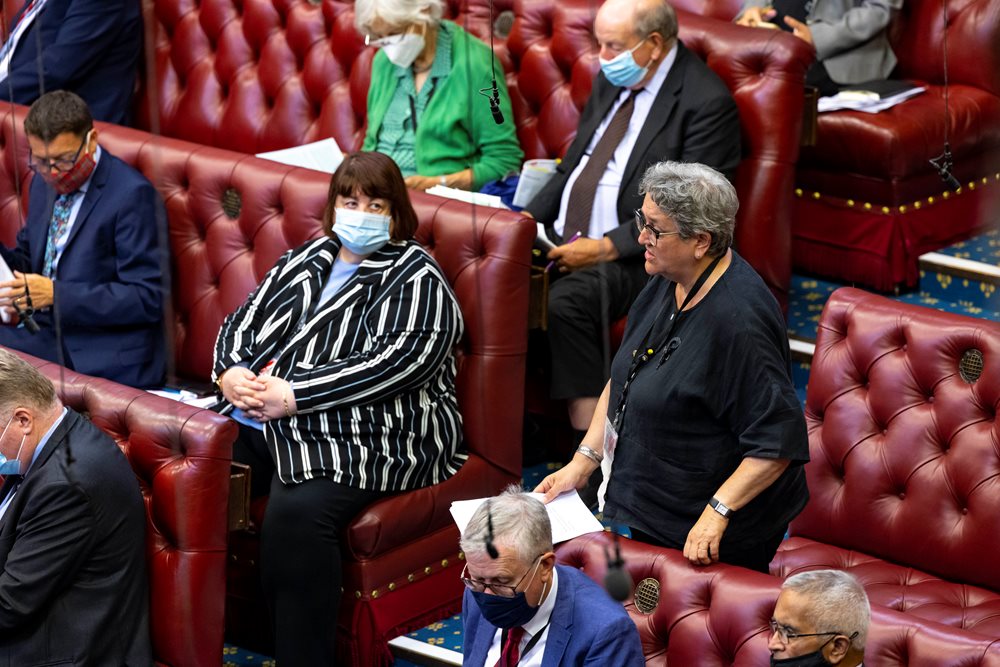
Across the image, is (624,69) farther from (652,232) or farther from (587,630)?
(587,630)

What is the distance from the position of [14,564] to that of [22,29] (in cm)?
256

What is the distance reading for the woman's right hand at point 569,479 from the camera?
2.97m

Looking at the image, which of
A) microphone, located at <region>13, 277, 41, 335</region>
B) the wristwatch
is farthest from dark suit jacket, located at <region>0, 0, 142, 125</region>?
the wristwatch

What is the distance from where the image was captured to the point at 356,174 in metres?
3.65

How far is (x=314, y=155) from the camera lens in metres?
4.57

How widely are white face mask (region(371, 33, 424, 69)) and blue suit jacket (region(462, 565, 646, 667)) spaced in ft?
6.72

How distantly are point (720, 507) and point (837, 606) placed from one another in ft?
1.26

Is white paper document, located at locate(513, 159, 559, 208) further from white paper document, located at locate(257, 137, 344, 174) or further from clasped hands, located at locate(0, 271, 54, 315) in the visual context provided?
clasped hands, located at locate(0, 271, 54, 315)

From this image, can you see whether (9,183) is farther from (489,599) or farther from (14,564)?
(489,599)

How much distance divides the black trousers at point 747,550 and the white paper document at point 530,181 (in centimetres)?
151

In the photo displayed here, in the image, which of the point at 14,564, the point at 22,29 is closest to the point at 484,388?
the point at 14,564

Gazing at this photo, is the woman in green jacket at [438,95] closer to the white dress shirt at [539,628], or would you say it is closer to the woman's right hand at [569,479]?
the woman's right hand at [569,479]

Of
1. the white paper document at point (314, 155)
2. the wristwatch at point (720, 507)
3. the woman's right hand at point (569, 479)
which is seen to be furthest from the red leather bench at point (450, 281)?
the wristwatch at point (720, 507)

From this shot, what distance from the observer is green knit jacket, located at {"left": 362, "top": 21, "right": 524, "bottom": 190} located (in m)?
4.36
